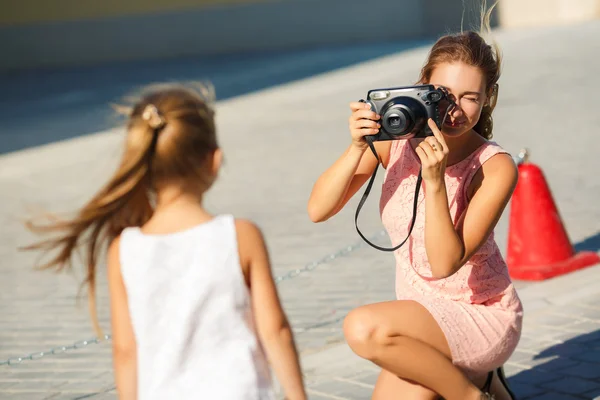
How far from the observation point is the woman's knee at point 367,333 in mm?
3137

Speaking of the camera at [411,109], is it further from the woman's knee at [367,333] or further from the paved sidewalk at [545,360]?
the paved sidewalk at [545,360]

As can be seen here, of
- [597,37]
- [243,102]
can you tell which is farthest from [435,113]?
[597,37]

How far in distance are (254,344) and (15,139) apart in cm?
1058

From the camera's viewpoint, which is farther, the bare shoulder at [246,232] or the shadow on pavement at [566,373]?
the shadow on pavement at [566,373]

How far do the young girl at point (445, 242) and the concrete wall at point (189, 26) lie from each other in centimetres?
1700

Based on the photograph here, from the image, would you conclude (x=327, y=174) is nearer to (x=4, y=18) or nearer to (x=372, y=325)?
(x=372, y=325)

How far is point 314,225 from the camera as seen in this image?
7.20 metres

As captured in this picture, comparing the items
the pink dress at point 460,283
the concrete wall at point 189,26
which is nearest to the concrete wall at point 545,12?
the concrete wall at point 189,26

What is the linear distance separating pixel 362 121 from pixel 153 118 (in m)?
0.82

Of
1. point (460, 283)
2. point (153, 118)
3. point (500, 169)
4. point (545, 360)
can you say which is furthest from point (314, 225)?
point (153, 118)

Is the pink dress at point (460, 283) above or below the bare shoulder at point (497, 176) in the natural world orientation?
below

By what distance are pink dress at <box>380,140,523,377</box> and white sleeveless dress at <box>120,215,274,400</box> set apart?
93 centimetres

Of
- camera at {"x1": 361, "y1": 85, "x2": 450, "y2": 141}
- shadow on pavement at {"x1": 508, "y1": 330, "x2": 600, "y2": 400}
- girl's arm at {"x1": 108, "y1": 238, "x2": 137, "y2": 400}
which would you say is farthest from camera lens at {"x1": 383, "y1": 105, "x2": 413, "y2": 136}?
shadow on pavement at {"x1": 508, "y1": 330, "x2": 600, "y2": 400}

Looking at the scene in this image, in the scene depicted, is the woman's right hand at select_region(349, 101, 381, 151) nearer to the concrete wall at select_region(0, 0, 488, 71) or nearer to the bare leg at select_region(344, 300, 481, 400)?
the bare leg at select_region(344, 300, 481, 400)
